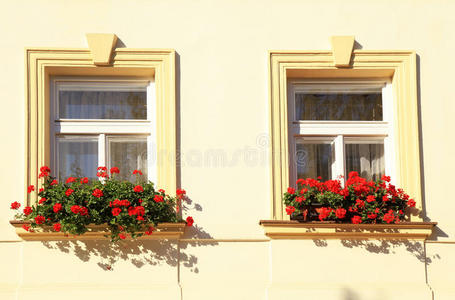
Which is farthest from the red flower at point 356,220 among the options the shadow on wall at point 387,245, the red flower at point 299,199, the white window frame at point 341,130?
the white window frame at point 341,130

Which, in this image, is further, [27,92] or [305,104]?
[305,104]

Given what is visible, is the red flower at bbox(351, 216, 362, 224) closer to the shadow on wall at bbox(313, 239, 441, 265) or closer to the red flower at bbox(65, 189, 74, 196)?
the shadow on wall at bbox(313, 239, 441, 265)

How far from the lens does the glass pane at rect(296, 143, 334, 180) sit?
8.49 m

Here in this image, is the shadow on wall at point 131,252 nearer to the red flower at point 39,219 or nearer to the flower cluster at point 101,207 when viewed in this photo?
the flower cluster at point 101,207

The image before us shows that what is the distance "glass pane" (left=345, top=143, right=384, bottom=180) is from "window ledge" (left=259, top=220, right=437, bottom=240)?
2.24ft

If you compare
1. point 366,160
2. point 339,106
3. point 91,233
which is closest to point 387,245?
point 366,160

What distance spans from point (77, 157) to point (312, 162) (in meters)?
2.35

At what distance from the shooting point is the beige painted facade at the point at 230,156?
25.9 ft

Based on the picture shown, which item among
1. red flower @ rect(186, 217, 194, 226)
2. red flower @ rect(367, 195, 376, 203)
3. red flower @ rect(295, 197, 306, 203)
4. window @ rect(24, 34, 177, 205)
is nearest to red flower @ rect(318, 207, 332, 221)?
red flower @ rect(295, 197, 306, 203)

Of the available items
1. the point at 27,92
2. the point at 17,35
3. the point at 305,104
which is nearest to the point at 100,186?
the point at 27,92

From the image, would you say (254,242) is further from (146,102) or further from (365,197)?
(146,102)

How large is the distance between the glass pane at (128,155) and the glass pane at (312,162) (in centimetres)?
155

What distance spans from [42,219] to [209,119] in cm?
187

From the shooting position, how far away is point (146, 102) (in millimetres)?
8539
